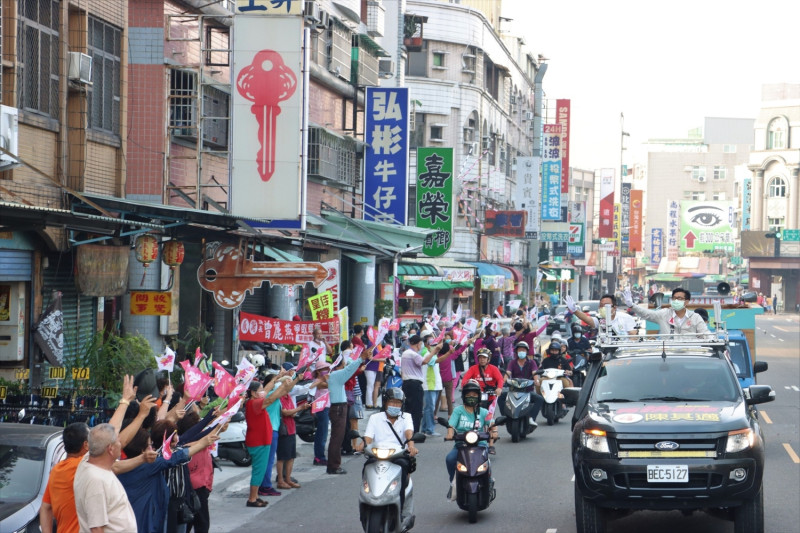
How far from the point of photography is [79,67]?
17859 mm

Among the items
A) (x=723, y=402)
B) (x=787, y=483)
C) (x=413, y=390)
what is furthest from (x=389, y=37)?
(x=723, y=402)

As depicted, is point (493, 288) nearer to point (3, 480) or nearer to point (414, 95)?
point (414, 95)

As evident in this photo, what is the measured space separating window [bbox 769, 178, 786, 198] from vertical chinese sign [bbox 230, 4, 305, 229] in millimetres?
103093

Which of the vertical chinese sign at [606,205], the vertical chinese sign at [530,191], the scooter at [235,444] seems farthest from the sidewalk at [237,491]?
the vertical chinese sign at [606,205]

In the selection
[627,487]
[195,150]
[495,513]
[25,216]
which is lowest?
[495,513]

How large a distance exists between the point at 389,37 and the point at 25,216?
33641 mm

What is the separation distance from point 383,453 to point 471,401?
218cm

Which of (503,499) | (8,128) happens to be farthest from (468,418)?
(8,128)

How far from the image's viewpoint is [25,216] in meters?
12.5

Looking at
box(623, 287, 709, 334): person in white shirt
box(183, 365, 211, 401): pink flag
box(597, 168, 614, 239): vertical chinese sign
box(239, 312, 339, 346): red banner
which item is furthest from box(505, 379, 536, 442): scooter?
box(597, 168, 614, 239): vertical chinese sign

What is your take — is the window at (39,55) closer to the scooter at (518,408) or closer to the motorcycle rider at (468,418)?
the motorcycle rider at (468,418)

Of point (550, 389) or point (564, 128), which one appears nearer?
point (550, 389)

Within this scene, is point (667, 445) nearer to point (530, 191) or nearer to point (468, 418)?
point (468, 418)

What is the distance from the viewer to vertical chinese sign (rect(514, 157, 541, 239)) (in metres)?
65.4
